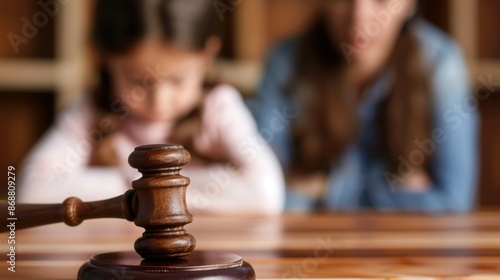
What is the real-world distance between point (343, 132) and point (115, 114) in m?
0.79

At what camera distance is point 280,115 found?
2.54 m

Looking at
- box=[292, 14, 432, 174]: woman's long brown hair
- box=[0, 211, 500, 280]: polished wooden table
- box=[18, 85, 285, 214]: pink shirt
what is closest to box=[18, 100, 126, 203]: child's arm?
box=[18, 85, 285, 214]: pink shirt

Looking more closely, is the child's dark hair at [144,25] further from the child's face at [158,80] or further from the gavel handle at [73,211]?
the gavel handle at [73,211]

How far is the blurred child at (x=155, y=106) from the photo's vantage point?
2.32 m

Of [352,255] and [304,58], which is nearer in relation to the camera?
[352,255]

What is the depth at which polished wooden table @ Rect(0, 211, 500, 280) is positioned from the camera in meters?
0.73

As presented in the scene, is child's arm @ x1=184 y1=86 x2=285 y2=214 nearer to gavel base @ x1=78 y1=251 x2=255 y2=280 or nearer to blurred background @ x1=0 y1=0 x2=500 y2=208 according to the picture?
blurred background @ x1=0 y1=0 x2=500 y2=208

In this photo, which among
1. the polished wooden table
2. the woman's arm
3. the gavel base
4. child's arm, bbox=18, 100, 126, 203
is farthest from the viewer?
the woman's arm

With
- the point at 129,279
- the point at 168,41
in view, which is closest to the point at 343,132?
the point at 168,41

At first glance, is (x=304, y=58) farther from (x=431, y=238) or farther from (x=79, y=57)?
(x=431, y=238)

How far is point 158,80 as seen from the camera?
2365 mm

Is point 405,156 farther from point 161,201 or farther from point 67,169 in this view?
point 161,201

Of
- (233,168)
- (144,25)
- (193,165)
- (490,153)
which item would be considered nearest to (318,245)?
(233,168)

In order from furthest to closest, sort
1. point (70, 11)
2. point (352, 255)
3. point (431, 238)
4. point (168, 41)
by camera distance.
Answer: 1. point (70, 11)
2. point (168, 41)
3. point (431, 238)
4. point (352, 255)
